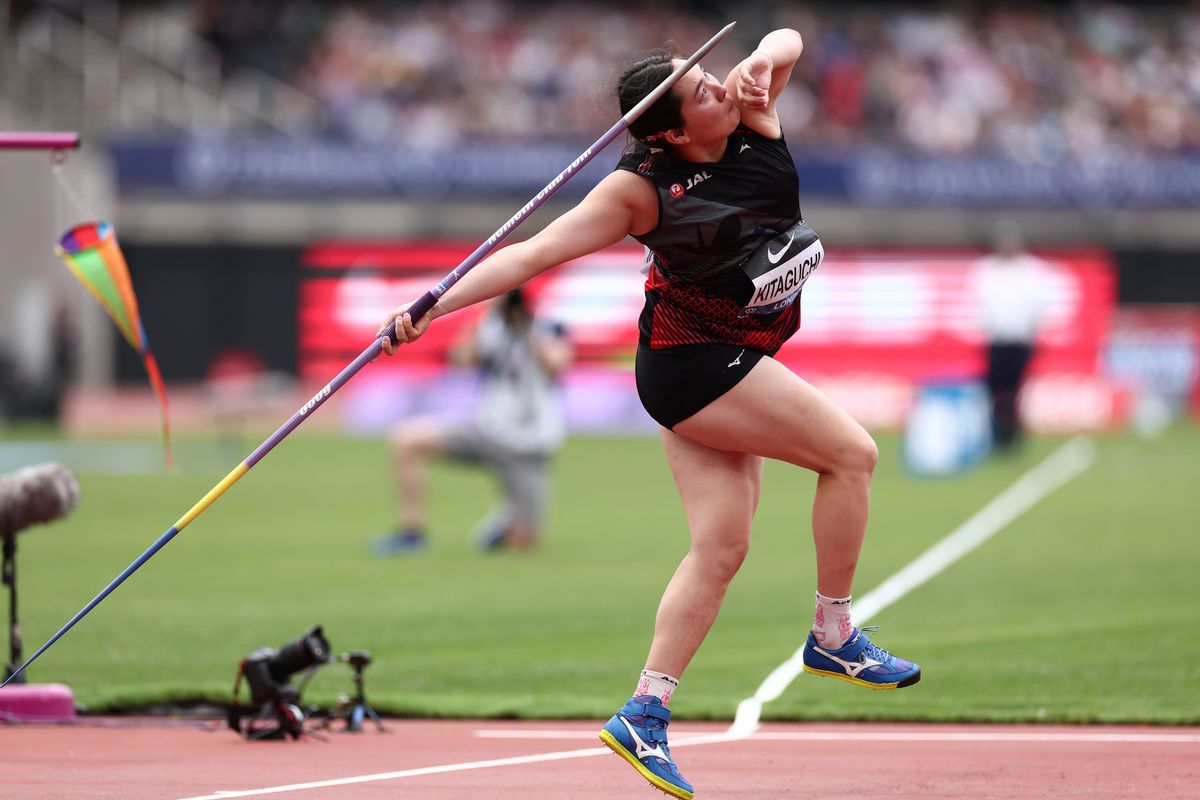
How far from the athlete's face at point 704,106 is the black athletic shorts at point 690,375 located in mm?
664

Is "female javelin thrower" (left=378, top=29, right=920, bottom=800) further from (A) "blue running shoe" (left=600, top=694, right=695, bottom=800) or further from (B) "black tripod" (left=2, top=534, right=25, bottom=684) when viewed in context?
(B) "black tripod" (left=2, top=534, right=25, bottom=684)

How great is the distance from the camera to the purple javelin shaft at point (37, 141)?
22.2 feet

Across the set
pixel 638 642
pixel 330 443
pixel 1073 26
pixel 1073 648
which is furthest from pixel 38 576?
pixel 1073 26

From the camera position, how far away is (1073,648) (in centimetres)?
844

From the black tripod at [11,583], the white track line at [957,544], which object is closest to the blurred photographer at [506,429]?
the white track line at [957,544]

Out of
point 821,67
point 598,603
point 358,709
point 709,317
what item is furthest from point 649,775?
point 821,67

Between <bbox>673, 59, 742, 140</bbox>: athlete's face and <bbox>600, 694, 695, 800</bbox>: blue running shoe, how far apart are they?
173 centimetres

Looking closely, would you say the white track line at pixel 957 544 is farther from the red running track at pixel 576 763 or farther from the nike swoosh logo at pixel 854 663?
the nike swoosh logo at pixel 854 663

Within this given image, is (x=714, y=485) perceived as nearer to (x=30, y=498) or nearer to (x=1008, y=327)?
(x=30, y=498)

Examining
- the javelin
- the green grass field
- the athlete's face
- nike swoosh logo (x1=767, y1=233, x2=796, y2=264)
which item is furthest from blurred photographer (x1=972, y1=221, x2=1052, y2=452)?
the athlete's face

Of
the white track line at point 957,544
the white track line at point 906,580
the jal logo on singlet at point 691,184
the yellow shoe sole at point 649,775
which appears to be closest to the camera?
the yellow shoe sole at point 649,775

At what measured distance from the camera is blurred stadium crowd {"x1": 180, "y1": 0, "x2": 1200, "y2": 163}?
30.1 metres

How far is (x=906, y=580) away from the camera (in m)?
10.8

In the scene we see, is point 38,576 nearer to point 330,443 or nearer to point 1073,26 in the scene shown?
point 330,443
